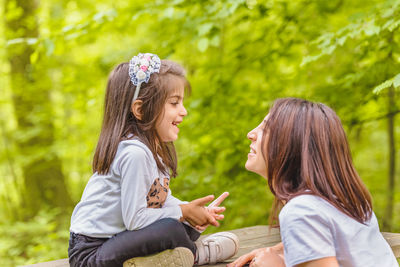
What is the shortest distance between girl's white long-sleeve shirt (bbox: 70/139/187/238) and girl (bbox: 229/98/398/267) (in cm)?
49

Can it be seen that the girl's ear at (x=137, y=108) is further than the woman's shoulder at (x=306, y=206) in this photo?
Yes

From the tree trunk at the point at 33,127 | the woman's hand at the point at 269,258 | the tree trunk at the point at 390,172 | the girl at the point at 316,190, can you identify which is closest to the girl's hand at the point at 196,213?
the woman's hand at the point at 269,258

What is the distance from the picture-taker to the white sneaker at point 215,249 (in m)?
2.01

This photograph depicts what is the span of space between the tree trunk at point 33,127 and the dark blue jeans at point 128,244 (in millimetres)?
3346

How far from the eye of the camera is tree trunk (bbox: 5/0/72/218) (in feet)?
16.2

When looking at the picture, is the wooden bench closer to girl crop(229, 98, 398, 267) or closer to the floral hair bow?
girl crop(229, 98, 398, 267)

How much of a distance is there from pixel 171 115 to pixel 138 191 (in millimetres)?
413

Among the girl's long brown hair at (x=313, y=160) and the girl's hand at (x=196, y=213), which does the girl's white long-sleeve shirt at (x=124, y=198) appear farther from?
the girl's long brown hair at (x=313, y=160)

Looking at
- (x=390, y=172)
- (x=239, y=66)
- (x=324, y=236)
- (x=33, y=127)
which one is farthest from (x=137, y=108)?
(x=33, y=127)

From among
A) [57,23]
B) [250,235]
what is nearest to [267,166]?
[250,235]

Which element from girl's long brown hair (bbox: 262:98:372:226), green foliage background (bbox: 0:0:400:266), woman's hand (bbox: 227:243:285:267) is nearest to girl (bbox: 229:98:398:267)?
girl's long brown hair (bbox: 262:98:372:226)

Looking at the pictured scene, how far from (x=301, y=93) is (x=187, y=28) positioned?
1168 millimetres

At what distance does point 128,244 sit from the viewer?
1.71m

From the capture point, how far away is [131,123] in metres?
1.91
